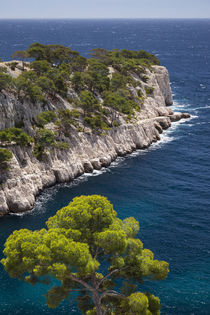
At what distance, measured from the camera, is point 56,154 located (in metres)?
75.8

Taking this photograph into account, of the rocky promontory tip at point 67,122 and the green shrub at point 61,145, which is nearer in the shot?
the rocky promontory tip at point 67,122

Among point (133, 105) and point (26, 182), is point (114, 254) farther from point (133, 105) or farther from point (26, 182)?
point (133, 105)

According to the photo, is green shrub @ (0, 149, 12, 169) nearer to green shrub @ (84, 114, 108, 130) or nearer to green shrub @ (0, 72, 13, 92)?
green shrub @ (0, 72, 13, 92)

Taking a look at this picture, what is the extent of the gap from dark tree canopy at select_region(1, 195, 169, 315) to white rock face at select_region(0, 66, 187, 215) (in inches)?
1243

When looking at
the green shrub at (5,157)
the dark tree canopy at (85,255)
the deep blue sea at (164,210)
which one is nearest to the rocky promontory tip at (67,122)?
the green shrub at (5,157)

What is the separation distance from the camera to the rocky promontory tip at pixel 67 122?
6819cm

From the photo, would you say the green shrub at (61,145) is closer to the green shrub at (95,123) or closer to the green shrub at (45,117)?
the green shrub at (45,117)

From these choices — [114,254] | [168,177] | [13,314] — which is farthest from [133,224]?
[168,177]

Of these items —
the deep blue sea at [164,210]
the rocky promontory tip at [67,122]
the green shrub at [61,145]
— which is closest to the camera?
the deep blue sea at [164,210]

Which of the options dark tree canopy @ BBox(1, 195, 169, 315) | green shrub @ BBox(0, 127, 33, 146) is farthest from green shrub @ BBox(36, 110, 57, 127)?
dark tree canopy @ BBox(1, 195, 169, 315)

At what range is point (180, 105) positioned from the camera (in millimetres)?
135625

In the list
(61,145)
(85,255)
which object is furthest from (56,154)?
(85,255)

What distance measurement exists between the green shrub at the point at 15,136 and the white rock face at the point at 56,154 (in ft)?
5.23

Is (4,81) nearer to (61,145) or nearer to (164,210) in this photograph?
(61,145)
